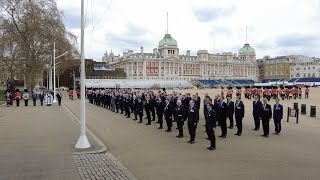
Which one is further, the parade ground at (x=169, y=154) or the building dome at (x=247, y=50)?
the building dome at (x=247, y=50)

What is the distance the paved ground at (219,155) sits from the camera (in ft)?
29.5

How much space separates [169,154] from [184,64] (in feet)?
481

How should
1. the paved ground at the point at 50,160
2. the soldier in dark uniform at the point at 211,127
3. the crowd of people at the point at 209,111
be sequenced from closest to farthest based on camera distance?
the paved ground at the point at 50,160 → the soldier in dark uniform at the point at 211,127 → the crowd of people at the point at 209,111

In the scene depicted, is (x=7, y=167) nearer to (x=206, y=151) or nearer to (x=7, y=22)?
(x=206, y=151)

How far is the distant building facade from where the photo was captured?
146 m

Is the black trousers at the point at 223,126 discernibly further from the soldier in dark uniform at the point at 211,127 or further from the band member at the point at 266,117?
the soldier in dark uniform at the point at 211,127

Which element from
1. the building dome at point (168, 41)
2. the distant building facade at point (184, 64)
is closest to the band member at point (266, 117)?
the distant building facade at point (184, 64)

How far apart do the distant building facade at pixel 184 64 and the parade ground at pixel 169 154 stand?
4987 inches

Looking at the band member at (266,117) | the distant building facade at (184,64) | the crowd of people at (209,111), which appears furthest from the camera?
the distant building facade at (184,64)

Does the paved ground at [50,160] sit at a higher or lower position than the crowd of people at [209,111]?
lower

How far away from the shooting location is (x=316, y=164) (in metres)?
9.94

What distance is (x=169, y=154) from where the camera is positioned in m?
11.5

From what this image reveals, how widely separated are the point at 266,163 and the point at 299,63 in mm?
166969

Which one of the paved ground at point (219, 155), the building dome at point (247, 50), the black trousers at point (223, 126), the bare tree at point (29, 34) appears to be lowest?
the paved ground at point (219, 155)
